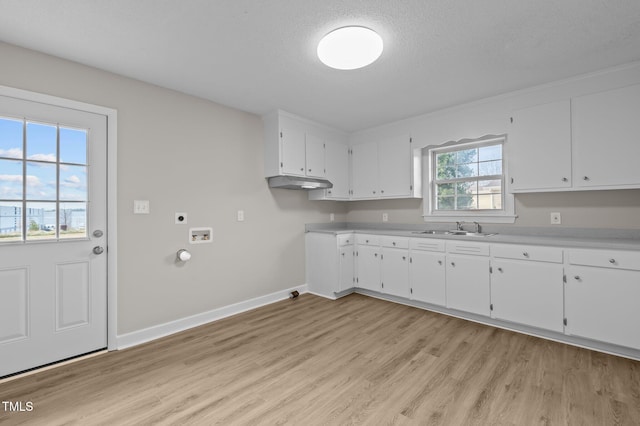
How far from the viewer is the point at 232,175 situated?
348 cm

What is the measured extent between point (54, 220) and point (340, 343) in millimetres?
2599

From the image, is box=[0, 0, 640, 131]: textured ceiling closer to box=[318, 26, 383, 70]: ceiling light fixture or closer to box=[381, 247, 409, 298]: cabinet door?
box=[318, 26, 383, 70]: ceiling light fixture

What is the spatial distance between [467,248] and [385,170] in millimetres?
1637

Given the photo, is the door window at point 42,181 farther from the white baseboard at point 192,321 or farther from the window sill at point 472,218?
the window sill at point 472,218

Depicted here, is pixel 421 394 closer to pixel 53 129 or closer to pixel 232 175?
pixel 232 175

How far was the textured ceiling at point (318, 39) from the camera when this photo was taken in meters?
1.83

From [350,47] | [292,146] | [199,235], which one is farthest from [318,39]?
[199,235]

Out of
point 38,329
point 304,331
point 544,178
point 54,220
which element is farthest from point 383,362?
point 54,220

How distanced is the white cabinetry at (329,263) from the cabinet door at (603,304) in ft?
7.74

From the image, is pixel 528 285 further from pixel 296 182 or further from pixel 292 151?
pixel 292 151

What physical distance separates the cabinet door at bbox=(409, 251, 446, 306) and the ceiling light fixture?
7.45 feet

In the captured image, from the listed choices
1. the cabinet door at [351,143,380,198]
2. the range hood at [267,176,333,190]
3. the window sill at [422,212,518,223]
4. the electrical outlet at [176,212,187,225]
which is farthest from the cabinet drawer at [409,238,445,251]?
the electrical outlet at [176,212,187,225]

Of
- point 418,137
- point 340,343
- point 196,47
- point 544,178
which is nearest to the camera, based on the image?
point 196,47

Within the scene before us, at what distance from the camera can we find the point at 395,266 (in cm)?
375
